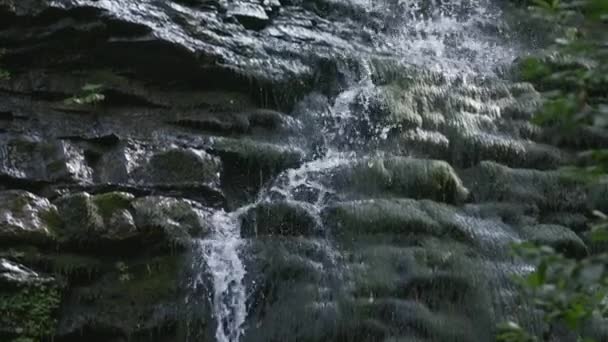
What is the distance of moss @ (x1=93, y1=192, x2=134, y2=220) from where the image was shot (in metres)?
7.45

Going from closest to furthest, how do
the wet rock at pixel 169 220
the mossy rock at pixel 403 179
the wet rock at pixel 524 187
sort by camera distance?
the wet rock at pixel 169 220 < the mossy rock at pixel 403 179 < the wet rock at pixel 524 187

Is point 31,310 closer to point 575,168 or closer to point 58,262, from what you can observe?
point 58,262

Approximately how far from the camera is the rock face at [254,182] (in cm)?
700

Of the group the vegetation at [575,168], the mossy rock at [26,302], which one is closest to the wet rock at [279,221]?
the mossy rock at [26,302]

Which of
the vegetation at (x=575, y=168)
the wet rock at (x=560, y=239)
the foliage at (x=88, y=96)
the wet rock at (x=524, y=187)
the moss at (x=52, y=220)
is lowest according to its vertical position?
the wet rock at (x=560, y=239)

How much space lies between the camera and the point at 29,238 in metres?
7.12

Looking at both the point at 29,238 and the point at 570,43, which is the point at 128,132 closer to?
the point at 29,238

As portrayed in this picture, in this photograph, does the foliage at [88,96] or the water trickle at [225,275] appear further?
the foliage at [88,96]

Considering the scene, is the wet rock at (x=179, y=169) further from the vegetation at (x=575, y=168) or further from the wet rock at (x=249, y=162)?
the vegetation at (x=575, y=168)

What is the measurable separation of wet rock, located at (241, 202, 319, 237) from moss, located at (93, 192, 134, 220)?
3.83ft

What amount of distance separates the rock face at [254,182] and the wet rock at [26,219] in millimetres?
18

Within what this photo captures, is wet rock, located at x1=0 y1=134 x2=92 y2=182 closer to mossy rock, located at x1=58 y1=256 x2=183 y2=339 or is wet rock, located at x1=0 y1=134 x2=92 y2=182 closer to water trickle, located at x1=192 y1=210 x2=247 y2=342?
mossy rock, located at x1=58 y1=256 x2=183 y2=339

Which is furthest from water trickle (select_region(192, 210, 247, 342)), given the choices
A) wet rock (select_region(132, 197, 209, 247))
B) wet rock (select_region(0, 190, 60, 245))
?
wet rock (select_region(0, 190, 60, 245))

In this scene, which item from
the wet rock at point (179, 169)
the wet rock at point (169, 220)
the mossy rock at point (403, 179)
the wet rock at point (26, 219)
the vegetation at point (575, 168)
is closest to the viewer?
the vegetation at point (575, 168)
